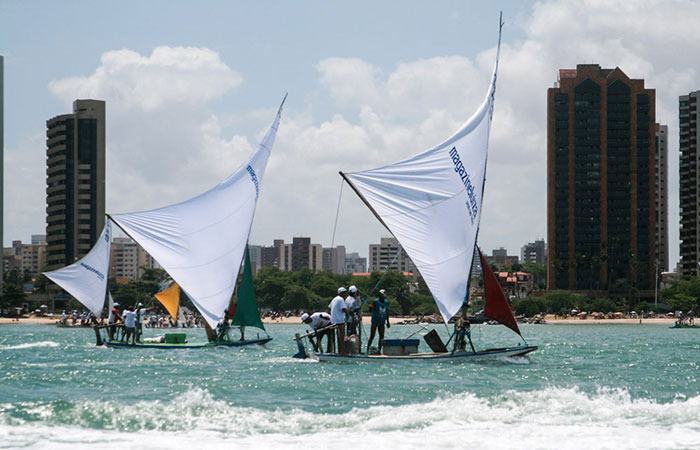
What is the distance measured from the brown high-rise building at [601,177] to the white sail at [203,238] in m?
156

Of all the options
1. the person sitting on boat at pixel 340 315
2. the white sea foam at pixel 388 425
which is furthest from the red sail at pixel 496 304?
the white sea foam at pixel 388 425

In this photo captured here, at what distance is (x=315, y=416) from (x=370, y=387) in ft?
16.6

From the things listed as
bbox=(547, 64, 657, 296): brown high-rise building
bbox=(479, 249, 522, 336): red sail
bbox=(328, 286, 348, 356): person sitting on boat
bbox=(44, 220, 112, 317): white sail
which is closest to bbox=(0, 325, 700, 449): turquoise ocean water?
bbox=(328, 286, 348, 356): person sitting on boat

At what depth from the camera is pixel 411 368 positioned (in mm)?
31844

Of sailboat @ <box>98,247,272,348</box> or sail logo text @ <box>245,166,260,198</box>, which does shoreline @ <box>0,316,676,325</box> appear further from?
sail logo text @ <box>245,166,260,198</box>

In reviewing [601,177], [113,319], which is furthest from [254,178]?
[601,177]

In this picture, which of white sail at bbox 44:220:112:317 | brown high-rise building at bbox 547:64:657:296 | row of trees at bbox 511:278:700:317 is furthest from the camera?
brown high-rise building at bbox 547:64:657:296

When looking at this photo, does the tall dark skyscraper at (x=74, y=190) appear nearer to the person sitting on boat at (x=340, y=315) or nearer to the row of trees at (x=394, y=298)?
the row of trees at (x=394, y=298)

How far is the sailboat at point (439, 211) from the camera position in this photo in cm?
3212

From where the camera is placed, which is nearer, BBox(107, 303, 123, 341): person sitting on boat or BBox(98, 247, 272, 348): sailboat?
BBox(98, 247, 272, 348): sailboat

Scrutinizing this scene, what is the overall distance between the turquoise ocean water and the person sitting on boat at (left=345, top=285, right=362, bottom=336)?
5.86ft

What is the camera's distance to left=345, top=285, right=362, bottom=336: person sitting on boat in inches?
1339

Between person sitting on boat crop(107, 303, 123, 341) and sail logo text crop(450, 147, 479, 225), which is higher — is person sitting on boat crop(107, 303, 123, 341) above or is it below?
below

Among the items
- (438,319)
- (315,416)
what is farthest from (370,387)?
(438,319)
